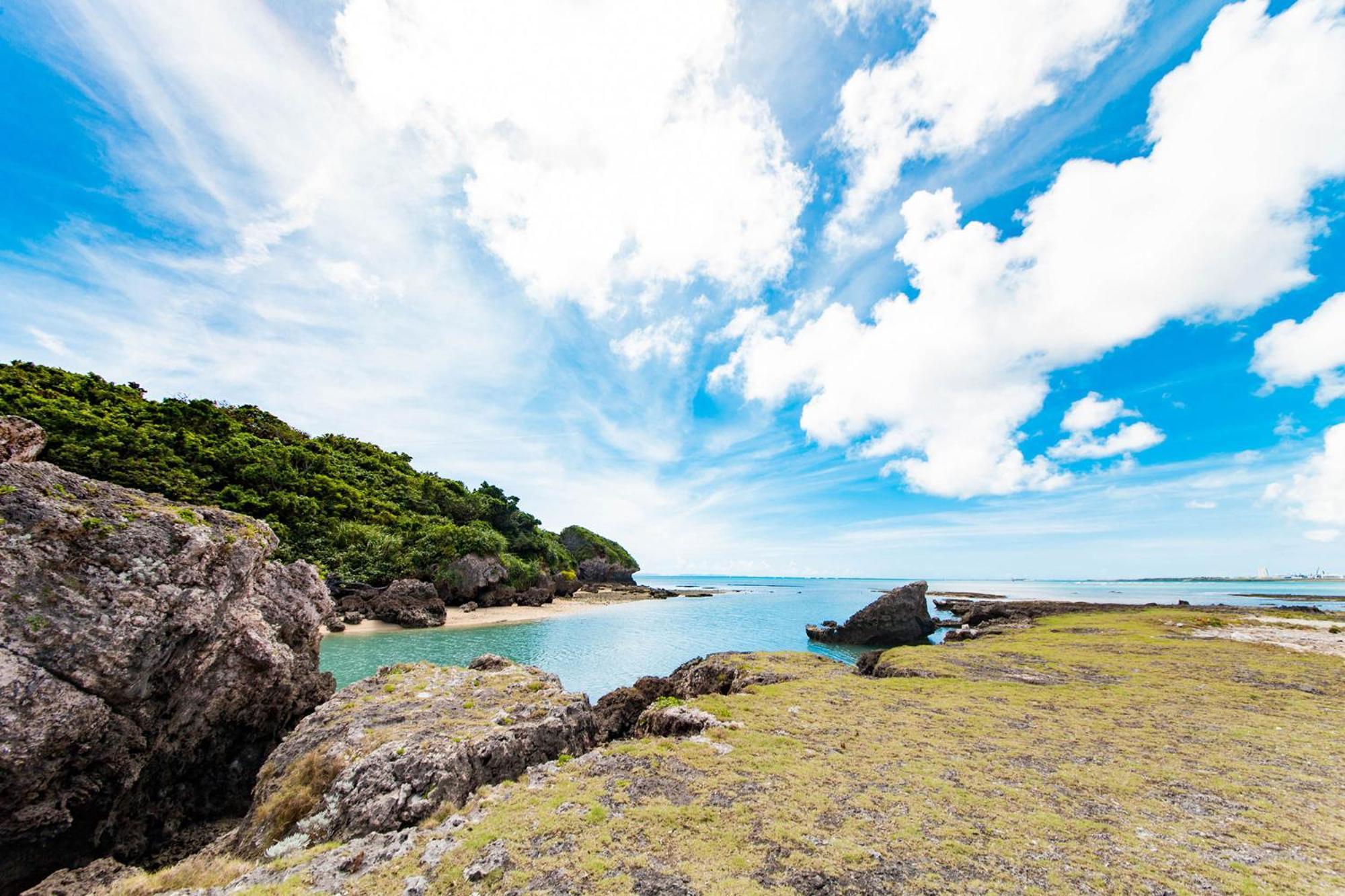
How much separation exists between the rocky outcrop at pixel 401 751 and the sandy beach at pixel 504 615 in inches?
1671

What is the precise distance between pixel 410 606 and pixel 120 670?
5087cm

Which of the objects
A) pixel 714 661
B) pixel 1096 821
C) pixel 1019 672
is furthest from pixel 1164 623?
pixel 1096 821

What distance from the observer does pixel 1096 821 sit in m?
9.88

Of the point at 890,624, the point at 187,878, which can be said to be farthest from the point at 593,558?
the point at 187,878

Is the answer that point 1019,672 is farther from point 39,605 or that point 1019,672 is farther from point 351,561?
point 351,561

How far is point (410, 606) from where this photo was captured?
190 ft

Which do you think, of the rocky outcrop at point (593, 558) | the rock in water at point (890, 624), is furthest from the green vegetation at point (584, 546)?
the rock in water at point (890, 624)

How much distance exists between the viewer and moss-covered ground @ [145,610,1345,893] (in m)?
8.06

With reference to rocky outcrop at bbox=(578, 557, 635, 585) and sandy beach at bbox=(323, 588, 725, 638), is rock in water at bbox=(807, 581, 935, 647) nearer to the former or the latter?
sandy beach at bbox=(323, 588, 725, 638)

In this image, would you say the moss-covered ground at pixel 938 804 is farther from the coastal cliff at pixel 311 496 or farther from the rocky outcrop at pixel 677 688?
the coastal cliff at pixel 311 496

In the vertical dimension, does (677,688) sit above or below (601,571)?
below

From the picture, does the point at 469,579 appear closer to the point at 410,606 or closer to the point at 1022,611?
the point at 410,606

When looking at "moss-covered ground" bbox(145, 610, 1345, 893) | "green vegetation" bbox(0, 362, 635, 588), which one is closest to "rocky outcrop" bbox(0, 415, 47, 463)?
"moss-covered ground" bbox(145, 610, 1345, 893)

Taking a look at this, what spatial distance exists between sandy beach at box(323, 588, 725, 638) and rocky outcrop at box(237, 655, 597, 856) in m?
42.4
